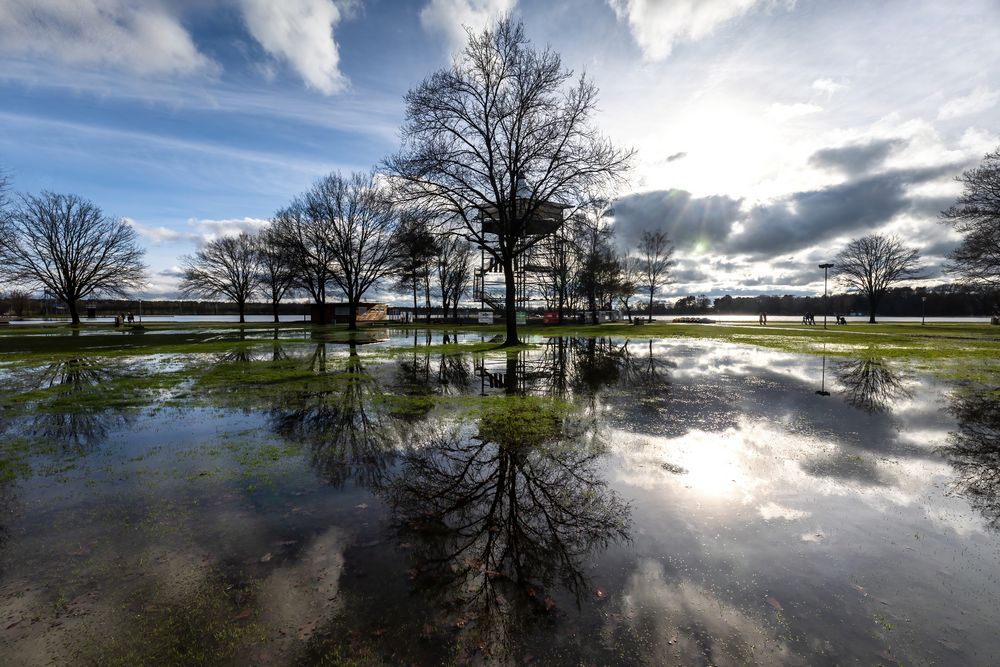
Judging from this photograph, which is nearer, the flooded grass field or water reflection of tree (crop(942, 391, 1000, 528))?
the flooded grass field

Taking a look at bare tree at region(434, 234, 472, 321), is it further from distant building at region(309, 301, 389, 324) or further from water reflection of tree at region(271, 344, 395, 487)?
water reflection of tree at region(271, 344, 395, 487)

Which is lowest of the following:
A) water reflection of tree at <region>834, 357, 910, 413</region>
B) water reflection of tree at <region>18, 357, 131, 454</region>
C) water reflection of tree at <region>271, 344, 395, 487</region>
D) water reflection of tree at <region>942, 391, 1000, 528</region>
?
water reflection of tree at <region>834, 357, 910, 413</region>

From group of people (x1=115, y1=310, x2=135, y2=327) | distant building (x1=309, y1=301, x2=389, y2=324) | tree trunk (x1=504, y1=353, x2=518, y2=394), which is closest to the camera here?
tree trunk (x1=504, y1=353, x2=518, y2=394)

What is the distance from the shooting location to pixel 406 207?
70.2 feet

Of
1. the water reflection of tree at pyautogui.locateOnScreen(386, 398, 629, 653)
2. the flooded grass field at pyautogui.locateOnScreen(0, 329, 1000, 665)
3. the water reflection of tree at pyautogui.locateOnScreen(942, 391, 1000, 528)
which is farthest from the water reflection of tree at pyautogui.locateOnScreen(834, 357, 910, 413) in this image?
the water reflection of tree at pyautogui.locateOnScreen(386, 398, 629, 653)

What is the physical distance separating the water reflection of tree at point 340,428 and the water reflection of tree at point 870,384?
9.68 meters

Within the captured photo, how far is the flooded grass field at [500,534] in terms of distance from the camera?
2615 mm

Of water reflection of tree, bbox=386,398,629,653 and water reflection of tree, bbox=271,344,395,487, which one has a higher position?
water reflection of tree, bbox=271,344,395,487

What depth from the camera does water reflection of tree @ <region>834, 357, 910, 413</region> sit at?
9.27 m

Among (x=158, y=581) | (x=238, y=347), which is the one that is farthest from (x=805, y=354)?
(x=238, y=347)

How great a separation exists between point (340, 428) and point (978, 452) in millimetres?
9757

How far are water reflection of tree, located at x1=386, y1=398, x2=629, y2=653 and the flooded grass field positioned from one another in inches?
1.1

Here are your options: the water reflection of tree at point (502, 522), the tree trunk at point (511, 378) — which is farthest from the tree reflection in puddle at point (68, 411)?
the tree trunk at point (511, 378)

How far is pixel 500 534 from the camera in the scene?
3.83m
